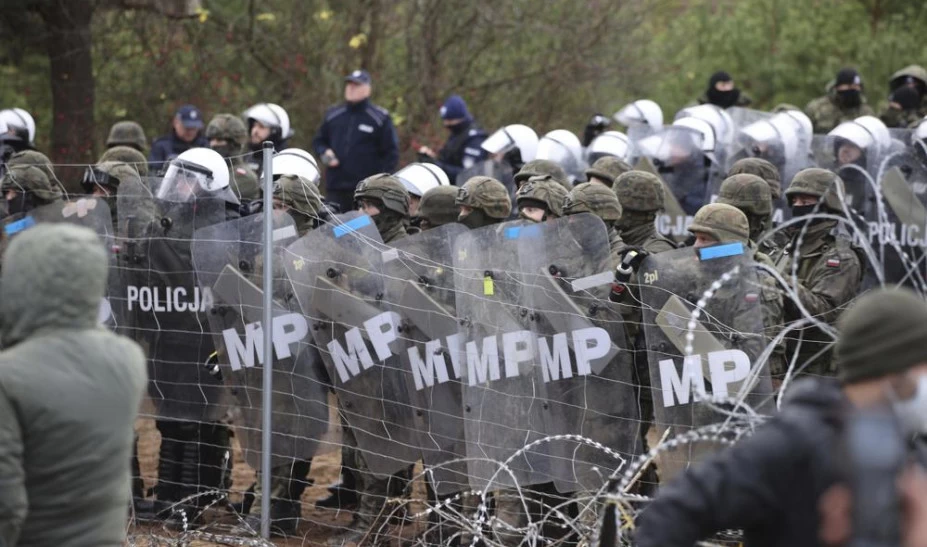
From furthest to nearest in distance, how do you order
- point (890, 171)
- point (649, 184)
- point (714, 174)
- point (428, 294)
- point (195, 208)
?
1. point (714, 174)
2. point (890, 171)
3. point (649, 184)
4. point (195, 208)
5. point (428, 294)

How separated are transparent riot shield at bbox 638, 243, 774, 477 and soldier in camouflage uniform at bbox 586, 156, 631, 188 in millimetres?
3050

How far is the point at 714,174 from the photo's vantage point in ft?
35.0

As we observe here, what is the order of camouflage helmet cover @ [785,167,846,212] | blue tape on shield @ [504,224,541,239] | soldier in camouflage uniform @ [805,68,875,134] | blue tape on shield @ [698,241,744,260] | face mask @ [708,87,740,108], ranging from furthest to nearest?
face mask @ [708,87,740,108], soldier in camouflage uniform @ [805,68,875,134], camouflage helmet cover @ [785,167,846,212], blue tape on shield @ [504,224,541,239], blue tape on shield @ [698,241,744,260]

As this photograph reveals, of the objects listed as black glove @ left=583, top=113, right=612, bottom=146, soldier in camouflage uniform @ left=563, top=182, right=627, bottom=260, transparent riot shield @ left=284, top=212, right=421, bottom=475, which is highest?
black glove @ left=583, top=113, right=612, bottom=146

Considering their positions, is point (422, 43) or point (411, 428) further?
point (422, 43)

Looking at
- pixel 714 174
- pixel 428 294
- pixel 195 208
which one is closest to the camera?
pixel 428 294

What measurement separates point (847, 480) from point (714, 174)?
8.14 metres

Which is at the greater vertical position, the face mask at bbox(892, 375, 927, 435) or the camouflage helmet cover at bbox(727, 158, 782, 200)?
the camouflage helmet cover at bbox(727, 158, 782, 200)

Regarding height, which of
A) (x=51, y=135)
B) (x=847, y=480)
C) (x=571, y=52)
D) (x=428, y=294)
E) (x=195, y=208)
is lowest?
(x=847, y=480)

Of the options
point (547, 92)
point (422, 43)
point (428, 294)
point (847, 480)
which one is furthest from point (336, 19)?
point (847, 480)

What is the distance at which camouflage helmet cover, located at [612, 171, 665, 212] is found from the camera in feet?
25.0

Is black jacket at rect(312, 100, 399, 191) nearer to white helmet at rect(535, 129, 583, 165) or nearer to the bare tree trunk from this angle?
white helmet at rect(535, 129, 583, 165)

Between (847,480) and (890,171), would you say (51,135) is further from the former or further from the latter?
(847,480)

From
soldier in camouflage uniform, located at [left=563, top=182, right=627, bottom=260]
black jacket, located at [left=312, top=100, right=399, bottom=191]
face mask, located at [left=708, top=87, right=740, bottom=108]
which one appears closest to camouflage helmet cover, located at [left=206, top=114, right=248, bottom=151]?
→ black jacket, located at [left=312, top=100, right=399, bottom=191]
